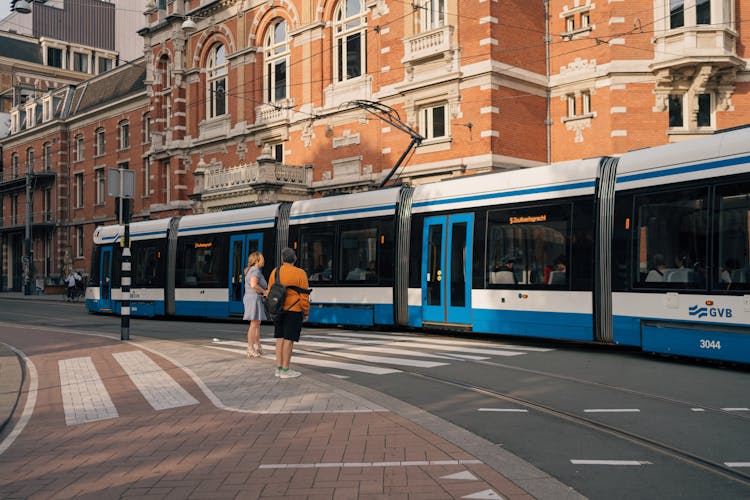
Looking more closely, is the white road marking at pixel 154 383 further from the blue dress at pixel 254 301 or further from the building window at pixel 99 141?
the building window at pixel 99 141

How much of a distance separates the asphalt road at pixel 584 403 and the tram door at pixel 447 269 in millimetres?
722

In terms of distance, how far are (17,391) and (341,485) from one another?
17.8 feet

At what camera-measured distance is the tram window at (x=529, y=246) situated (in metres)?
12.0

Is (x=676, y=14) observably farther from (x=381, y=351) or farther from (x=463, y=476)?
(x=463, y=476)

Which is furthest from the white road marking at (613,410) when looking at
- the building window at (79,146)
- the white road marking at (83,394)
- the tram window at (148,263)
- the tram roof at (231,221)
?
the building window at (79,146)

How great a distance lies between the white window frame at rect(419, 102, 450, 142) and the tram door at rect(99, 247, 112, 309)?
1221cm

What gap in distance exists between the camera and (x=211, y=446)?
5.72m

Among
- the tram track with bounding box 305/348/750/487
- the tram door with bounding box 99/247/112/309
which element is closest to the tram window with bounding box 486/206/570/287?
the tram track with bounding box 305/348/750/487

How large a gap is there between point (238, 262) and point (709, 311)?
13.1 meters

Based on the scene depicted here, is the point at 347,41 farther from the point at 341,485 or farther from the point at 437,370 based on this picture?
the point at 341,485

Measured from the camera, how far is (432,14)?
87.2ft

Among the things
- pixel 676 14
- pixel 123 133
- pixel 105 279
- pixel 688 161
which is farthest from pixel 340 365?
pixel 123 133

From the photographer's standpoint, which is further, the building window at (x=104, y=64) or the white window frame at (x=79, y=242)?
the building window at (x=104, y=64)

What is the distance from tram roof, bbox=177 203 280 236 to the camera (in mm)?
18969
